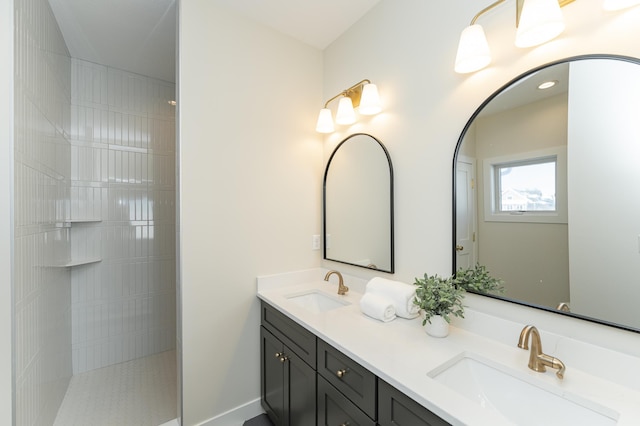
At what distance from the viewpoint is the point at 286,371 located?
1595 millimetres

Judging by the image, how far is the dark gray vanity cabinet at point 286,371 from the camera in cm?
140

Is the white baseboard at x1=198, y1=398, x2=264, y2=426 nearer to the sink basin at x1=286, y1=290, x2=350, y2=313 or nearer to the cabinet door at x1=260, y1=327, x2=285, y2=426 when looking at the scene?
the cabinet door at x1=260, y1=327, x2=285, y2=426

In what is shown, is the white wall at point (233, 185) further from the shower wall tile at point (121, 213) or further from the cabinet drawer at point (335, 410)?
the shower wall tile at point (121, 213)

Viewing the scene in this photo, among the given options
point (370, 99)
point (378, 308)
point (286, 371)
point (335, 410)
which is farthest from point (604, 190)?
point (286, 371)

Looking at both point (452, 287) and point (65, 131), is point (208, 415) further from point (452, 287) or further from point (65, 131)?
point (65, 131)

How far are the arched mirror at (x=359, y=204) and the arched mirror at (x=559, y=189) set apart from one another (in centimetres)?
45

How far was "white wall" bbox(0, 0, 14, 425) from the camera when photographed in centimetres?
113

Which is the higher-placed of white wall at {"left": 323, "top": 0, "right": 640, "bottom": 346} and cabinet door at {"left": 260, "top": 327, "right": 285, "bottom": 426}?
white wall at {"left": 323, "top": 0, "right": 640, "bottom": 346}

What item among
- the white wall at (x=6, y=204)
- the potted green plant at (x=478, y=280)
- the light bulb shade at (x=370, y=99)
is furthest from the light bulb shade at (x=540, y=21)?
the white wall at (x=6, y=204)

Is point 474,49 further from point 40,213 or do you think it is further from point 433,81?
point 40,213

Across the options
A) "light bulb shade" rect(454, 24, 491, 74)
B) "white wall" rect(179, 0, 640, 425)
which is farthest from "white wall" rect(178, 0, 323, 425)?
"light bulb shade" rect(454, 24, 491, 74)

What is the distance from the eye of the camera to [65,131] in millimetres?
2139

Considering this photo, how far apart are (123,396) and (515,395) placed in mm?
2526

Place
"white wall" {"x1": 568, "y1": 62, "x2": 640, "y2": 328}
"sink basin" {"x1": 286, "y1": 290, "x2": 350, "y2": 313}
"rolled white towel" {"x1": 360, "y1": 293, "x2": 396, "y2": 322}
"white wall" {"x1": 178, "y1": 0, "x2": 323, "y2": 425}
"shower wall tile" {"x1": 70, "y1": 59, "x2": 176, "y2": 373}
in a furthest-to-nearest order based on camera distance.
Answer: "shower wall tile" {"x1": 70, "y1": 59, "x2": 176, "y2": 373}, "sink basin" {"x1": 286, "y1": 290, "x2": 350, "y2": 313}, "white wall" {"x1": 178, "y1": 0, "x2": 323, "y2": 425}, "rolled white towel" {"x1": 360, "y1": 293, "x2": 396, "y2": 322}, "white wall" {"x1": 568, "y1": 62, "x2": 640, "y2": 328}
